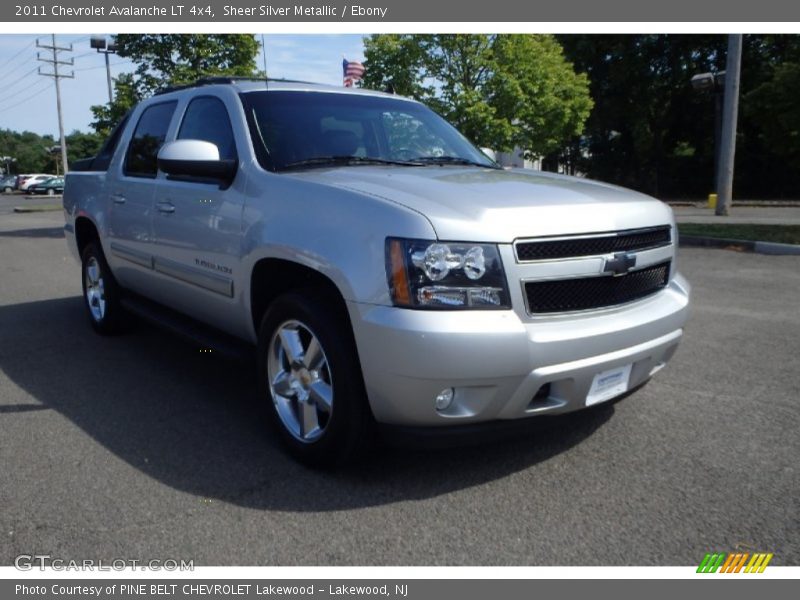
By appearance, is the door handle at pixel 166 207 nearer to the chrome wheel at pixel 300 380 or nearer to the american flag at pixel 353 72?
the chrome wheel at pixel 300 380

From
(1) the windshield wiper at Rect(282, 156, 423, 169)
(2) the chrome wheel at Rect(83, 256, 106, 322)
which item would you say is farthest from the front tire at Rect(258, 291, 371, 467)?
(2) the chrome wheel at Rect(83, 256, 106, 322)

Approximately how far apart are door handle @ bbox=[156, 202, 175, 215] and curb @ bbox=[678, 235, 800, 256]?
30.8 feet

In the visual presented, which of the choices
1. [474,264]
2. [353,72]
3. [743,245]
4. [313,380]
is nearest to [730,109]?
[743,245]

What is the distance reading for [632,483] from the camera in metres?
3.16

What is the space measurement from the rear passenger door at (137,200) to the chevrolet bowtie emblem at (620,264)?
3.12 metres

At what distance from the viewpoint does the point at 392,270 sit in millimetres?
2791

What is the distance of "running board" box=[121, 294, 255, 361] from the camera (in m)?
3.89

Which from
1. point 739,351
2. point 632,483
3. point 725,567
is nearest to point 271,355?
point 632,483

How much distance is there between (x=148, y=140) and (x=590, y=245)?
11.6ft

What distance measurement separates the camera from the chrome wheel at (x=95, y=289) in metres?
5.89

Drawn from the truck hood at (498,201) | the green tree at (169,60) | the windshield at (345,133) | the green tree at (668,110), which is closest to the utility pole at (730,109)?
the green tree at (169,60)

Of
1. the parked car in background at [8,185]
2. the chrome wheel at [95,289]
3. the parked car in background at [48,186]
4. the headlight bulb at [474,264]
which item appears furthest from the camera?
the parked car in background at [8,185]

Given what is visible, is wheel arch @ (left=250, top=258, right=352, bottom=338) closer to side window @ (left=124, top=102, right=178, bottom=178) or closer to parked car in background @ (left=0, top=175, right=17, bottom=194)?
side window @ (left=124, top=102, right=178, bottom=178)

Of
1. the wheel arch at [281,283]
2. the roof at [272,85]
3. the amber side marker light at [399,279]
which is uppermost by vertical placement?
the roof at [272,85]
